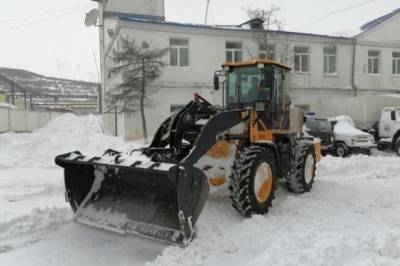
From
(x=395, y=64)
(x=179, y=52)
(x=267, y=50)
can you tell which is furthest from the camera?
(x=395, y=64)

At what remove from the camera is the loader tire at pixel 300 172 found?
29.8 feet

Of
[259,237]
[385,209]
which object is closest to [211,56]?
[385,209]

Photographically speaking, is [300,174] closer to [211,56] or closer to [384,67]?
[211,56]

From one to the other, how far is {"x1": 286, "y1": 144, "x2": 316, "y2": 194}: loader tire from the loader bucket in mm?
3466

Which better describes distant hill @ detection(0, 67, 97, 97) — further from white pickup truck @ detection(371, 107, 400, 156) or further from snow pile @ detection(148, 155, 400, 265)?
snow pile @ detection(148, 155, 400, 265)

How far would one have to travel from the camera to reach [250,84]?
8.55 meters

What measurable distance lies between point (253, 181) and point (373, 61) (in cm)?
2325

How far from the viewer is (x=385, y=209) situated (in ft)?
25.9

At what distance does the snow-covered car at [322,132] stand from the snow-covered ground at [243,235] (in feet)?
25.9

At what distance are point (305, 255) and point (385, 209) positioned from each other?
11.2 feet

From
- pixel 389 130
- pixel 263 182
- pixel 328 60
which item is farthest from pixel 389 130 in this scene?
pixel 263 182

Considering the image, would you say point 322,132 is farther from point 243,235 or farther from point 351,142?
point 243,235

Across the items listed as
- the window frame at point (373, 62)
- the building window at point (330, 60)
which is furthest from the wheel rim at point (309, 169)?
the window frame at point (373, 62)

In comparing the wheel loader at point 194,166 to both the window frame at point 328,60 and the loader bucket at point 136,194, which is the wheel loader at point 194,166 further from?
the window frame at point 328,60
